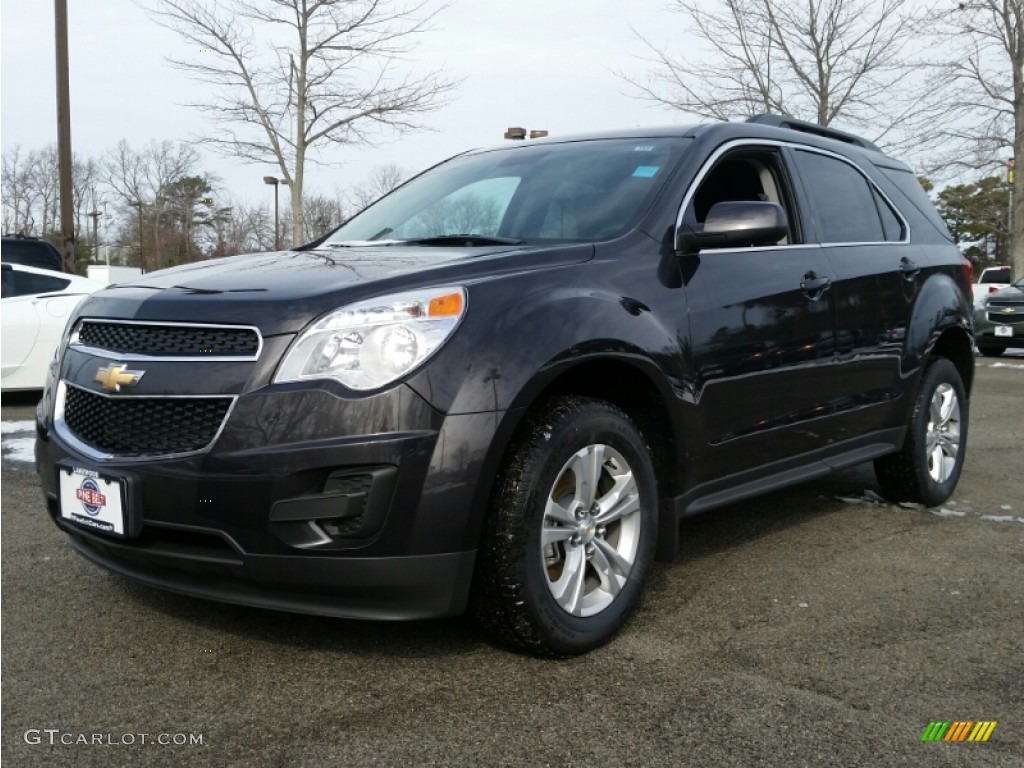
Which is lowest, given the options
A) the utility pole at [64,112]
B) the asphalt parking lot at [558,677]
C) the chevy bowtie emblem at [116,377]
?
the asphalt parking lot at [558,677]

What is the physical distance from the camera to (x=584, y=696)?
110 inches

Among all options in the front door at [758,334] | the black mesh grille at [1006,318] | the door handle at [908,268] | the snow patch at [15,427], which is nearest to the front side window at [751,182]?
the front door at [758,334]

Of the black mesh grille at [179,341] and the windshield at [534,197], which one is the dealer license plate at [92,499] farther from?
the windshield at [534,197]

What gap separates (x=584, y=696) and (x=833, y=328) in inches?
82.5

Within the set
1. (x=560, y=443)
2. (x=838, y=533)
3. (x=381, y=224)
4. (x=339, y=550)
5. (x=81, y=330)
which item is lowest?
(x=838, y=533)

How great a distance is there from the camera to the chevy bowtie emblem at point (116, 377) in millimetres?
2859

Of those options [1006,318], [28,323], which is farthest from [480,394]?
[1006,318]

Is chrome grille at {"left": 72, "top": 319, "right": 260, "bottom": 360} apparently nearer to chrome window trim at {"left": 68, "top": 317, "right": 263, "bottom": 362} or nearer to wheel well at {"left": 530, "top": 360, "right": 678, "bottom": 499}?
chrome window trim at {"left": 68, "top": 317, "right": 263, "bottom": 362}

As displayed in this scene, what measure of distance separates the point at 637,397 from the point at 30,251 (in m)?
13.3

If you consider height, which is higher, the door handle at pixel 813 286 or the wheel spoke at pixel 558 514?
the door handle at pixel 813 286

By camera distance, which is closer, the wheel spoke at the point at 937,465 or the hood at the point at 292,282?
the hood at the point at 292,282

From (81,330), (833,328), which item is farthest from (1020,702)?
(81,330)

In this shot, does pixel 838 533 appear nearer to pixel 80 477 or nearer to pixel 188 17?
pixel 80 477

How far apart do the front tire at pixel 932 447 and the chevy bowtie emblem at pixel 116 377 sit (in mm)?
3600
